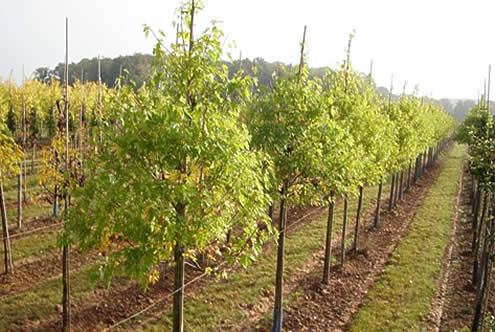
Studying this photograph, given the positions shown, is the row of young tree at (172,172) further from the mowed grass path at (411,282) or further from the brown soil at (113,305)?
the mowed grass path at (411,282)

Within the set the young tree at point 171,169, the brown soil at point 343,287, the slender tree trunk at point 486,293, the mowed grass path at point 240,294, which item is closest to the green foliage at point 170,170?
the young tree at point 171,169

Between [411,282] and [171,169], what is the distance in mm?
10598

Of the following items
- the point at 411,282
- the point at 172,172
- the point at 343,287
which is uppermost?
the point at 172,172

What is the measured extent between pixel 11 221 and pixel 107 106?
14.1 meters

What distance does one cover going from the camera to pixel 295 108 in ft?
28.6

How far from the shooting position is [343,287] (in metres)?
12.5

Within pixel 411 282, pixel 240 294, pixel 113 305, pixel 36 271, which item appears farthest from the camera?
pixel 411 282

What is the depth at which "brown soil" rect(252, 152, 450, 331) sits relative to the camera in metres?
10.4

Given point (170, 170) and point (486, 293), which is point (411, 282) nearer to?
point (486, 293)

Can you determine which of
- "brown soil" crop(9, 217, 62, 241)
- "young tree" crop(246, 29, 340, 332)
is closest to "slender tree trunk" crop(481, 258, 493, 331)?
"young tree" crop(246, 29, 340, 332)

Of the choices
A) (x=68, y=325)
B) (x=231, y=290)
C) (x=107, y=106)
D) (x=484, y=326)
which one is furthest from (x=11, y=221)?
(x=484, y=326)

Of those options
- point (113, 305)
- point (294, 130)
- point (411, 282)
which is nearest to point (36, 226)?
point (113, 305)

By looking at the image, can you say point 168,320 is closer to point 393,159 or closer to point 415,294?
point 415,294

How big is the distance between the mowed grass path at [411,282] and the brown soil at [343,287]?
1.16ft
